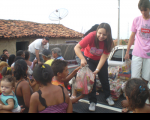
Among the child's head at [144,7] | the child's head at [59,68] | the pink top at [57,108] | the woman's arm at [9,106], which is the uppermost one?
the child's head at [144,7]

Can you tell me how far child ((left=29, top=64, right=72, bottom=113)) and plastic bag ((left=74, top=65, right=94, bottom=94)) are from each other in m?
0.48

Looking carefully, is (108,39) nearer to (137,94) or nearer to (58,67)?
(58,67)

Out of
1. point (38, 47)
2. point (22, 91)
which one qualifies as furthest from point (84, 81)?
point (38, 47)

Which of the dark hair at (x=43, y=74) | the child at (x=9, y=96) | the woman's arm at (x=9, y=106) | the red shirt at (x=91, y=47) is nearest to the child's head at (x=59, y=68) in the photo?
the dark hair at (x=43, y=74)

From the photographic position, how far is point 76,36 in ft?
53.9

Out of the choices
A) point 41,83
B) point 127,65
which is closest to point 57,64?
point 41,83

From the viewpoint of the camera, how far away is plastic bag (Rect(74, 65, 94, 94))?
88.9 inches

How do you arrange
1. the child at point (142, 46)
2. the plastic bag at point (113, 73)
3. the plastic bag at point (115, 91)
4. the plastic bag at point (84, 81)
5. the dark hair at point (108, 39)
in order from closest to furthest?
the plastic bag at point (84, 81), the dark hair at point (108, 39), the child at point (142, 46), the plastic bag at point (115, 91), the plastic bag at point (113, 73)

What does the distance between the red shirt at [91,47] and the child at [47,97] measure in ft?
3.28

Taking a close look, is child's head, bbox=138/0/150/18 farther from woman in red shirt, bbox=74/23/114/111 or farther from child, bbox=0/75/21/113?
child, bbox=0/75/21/113

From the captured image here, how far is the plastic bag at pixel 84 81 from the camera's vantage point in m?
2.26

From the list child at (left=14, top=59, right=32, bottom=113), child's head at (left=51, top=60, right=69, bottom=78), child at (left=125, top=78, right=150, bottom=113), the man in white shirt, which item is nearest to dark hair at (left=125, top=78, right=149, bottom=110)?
child at (left=125, top=78, right=150, bottom=113)

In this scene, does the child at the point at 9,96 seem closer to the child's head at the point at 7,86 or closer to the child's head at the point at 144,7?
the child's head at the point at 7,86

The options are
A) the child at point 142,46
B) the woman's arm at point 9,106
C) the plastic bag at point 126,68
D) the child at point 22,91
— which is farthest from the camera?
the plastic bag at point 126,68
